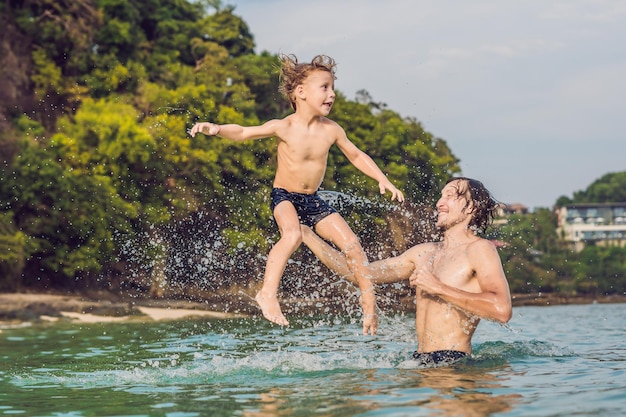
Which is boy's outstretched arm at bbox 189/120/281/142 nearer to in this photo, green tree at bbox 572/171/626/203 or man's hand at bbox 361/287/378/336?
man's hand at bbox 361/287/378/336

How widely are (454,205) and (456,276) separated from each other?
66 centimetres

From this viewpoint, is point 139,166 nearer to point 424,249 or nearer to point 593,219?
point 424,249

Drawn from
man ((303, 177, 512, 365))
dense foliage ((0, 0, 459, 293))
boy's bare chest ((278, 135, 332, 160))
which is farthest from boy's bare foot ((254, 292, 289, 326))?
dense foliage ((0, 0, 459, 293))

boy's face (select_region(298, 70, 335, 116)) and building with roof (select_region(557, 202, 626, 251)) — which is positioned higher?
building with roof (select_region(557, 202, 626, 251))

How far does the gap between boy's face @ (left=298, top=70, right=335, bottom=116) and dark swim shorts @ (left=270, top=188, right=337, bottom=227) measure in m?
0.94

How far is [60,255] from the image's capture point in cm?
3678

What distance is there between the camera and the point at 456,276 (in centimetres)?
1003

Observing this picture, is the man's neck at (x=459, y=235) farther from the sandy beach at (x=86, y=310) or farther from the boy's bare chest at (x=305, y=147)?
the sandy beach at (x=86, y=310)

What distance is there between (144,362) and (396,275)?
15.6 feet

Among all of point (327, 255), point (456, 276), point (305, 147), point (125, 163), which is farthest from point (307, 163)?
point (125, 163)

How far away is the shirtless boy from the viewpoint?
36.6 feet

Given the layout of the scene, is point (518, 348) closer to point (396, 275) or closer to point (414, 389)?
point (396, 275)

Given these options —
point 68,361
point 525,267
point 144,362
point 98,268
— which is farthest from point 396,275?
point 525,267

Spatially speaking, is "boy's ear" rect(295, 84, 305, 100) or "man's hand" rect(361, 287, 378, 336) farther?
"boy's ear" rect(295, 84, 305, 100)
